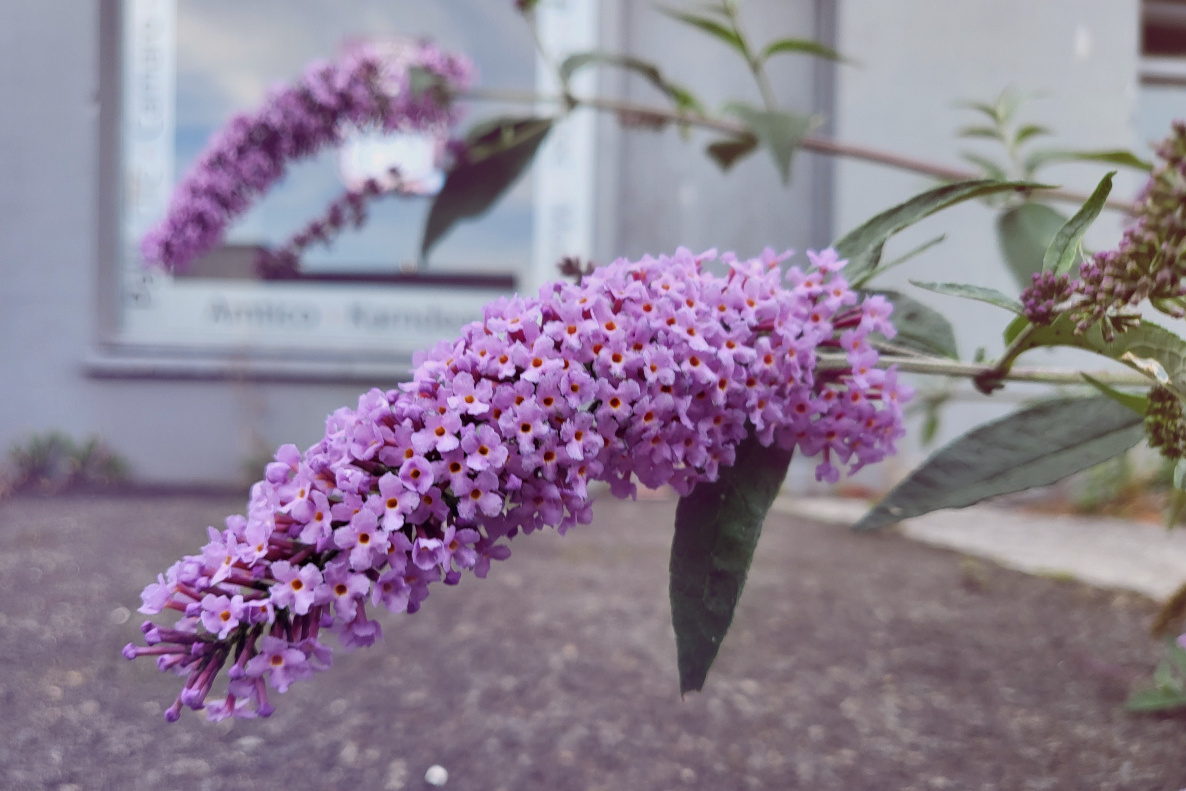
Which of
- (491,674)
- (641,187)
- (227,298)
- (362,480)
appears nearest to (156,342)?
(227,298)

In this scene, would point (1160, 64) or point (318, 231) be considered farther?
point (318, 231)

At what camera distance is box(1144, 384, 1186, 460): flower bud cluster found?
33cm

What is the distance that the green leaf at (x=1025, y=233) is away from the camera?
761 mm

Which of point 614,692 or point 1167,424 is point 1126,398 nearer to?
point 1167,424

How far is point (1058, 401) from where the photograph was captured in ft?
1.57

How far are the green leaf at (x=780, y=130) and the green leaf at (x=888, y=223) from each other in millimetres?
298

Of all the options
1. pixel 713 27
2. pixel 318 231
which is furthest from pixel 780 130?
pixel 318 231

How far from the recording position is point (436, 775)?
66cm

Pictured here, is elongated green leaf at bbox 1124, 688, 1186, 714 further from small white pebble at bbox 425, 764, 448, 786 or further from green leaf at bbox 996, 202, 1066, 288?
small white pebble at bbox 425, 764, 448, 786

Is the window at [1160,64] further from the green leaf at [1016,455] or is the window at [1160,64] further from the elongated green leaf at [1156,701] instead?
the green leaf at [1016,455]

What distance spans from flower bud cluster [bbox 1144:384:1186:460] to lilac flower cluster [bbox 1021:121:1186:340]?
0.04 m

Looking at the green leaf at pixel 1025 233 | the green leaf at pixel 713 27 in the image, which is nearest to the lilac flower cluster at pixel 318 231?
the green leaf at pixel 713 27

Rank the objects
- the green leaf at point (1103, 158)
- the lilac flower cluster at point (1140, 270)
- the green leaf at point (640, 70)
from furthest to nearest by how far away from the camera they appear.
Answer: the green leaf at point (640, 70)
the green leaf at point (1103, 158)
the lilac flower cluster at point (1140, 270)

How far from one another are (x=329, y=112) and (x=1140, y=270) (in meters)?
1.09
